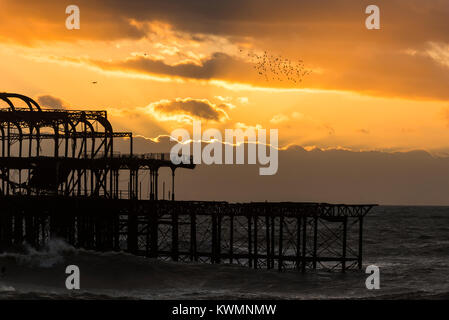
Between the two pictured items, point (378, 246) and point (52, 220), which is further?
point (378, 246)

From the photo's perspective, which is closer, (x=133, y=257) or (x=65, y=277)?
(x=65, y=277)

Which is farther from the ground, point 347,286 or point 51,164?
point 51,164

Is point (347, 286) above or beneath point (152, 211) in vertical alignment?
beneath

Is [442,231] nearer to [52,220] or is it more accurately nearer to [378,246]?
[378,246]

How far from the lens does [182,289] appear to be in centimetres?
6075

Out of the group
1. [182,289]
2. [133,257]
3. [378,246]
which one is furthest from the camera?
[378,246]

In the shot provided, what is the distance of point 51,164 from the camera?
240 ft
